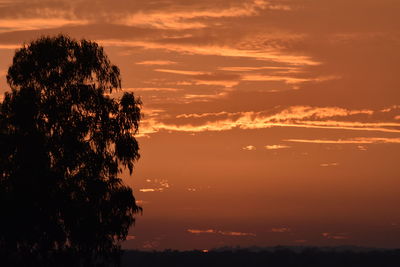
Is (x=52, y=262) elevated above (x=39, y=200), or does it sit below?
below

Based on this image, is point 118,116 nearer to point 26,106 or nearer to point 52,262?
point 26,106

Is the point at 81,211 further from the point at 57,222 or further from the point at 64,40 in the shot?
the point at 64,40

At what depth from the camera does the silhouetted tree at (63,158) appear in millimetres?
47438

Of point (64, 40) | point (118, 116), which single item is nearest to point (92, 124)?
point (118, 116)

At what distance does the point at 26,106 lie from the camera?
48.2 metres

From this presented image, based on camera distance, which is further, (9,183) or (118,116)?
(118,116)

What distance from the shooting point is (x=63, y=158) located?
48.5 metres

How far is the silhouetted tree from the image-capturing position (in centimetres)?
4744

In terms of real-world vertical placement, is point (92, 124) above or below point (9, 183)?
above

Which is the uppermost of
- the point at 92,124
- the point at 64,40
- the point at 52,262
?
the point at 64,40

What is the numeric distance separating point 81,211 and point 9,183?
411 cm

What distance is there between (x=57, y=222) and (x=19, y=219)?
2.04 m

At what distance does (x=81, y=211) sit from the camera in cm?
4778

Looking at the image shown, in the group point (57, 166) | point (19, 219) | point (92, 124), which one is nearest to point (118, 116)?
point (92, 124)
